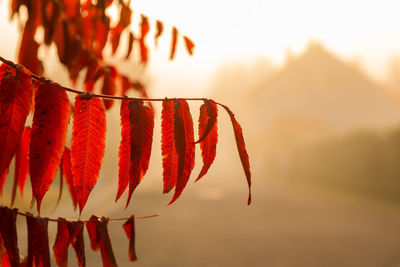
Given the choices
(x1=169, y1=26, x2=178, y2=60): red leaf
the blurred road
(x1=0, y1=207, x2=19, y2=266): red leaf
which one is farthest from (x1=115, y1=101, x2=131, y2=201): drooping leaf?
the blurred road

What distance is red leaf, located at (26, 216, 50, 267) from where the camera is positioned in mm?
992

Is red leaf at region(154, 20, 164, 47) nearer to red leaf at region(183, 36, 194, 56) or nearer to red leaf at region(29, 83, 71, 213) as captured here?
red leaf at region(183, 36, 194, 56)

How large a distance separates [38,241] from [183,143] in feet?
1.44

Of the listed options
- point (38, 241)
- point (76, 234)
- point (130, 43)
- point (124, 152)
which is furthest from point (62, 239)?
point (130, 43)

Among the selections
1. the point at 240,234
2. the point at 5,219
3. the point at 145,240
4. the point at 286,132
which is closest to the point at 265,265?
the point at 240,234

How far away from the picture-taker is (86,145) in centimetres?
85

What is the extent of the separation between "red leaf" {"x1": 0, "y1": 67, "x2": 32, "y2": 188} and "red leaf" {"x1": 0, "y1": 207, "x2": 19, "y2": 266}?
0.73 feet

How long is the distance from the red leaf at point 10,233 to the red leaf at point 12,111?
224mm

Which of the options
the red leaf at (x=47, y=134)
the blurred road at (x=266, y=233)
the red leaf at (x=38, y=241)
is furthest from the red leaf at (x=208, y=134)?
the blurred road at (x=266, y=233)

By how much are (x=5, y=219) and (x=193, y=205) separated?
11.6 metres

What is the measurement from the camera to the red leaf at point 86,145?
85 cm

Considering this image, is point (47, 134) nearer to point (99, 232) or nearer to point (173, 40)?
point (99, 232)

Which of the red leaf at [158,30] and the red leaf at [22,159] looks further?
the red leaf at [158,30]

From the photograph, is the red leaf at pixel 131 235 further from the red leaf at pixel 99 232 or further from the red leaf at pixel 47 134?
the red leaf at pixel 47 134
